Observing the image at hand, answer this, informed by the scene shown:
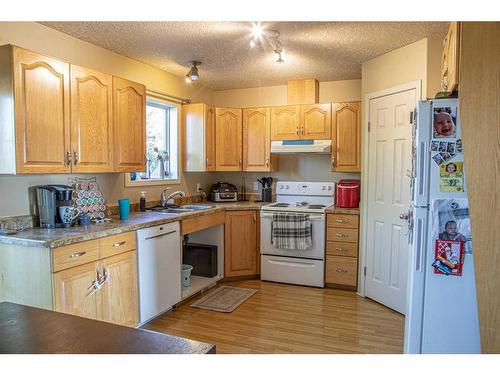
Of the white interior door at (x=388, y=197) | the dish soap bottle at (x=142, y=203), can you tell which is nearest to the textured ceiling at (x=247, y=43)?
the white interior door at (x=388, y=197)

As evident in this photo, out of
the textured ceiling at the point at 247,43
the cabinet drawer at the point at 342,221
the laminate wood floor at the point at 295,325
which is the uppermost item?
the textured ceiling at the point at 247,43

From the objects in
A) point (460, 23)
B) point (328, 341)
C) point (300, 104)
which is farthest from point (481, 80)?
point (300, 104)

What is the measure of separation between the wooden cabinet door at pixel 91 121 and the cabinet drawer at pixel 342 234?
90.3 inches

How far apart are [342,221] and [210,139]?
1822 millimetres

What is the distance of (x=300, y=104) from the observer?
13.8 ft

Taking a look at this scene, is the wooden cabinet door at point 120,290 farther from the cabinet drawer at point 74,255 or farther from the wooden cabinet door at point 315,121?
the wooden cabinet door at point 315,121

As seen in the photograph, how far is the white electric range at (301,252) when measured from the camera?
383 centimetres

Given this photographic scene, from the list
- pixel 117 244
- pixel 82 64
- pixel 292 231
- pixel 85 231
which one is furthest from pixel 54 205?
pixel 292 231

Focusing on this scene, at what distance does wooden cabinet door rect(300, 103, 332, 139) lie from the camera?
4.05 m

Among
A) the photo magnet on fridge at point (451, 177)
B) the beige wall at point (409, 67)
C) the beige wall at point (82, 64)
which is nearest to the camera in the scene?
the photo magnet on fridge at point (451, 177)

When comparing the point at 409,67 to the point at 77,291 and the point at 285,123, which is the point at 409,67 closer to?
the point at 285,123

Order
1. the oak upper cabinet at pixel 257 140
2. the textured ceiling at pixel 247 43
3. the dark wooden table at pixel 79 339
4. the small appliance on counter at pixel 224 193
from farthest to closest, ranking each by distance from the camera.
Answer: the small appliance on counter at pixel 224 193 < the oak upper cabinet at pixel 257 140 < the textured ceiling at pixel 247 43 < the dark wooden table at pixel 79 339

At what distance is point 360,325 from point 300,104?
8.17ft

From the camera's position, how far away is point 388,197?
130 inches
